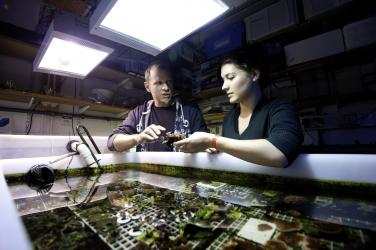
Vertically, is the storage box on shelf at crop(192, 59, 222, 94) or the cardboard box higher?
the cardboard box

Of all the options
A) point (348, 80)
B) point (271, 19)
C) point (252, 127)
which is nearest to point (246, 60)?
point (252, 127)

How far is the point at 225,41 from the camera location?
2.83m

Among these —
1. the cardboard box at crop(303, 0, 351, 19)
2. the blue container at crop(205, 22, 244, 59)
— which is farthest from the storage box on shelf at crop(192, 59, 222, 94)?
the cardboard box at crop(303, 0, 351, 19)

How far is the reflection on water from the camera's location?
40cm

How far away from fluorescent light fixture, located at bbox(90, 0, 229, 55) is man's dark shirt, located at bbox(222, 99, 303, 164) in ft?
2.13

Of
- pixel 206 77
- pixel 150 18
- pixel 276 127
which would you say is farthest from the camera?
pixel 206 77

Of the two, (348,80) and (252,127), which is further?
(348,80)

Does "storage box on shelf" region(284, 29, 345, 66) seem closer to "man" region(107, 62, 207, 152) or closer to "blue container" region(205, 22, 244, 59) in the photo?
"blue container" region(205, 22, 244, 59)

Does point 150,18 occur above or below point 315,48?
below

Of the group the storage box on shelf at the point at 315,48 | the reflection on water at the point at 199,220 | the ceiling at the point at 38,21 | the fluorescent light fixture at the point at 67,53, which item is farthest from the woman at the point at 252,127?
the storage box on shelf at the point at 315,48

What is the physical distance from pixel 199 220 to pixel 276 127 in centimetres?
71

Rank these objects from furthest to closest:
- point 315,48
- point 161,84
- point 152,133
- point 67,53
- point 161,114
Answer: point 315,48 → point 161,114 → point 161,84 → point 67,53 → point 152,133

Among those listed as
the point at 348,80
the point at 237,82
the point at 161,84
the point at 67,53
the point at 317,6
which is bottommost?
the point at 237,82

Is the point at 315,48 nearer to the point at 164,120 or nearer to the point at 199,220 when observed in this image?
the point at 164,120
